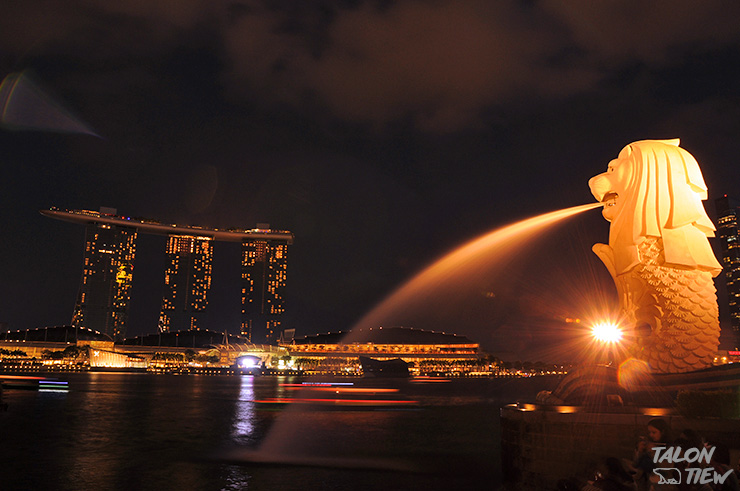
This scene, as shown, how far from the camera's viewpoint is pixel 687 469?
8.96 meters

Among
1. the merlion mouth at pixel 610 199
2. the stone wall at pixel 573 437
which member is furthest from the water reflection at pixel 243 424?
the merlion mouth at pixel 610 199

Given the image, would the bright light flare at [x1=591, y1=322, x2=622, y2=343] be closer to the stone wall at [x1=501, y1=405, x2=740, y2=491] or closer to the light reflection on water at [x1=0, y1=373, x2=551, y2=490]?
the light reflection on water at [x1=0, y1=373, x2=551, y2=490]

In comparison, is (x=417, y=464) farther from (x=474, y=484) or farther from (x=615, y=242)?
(x=615, y=242)

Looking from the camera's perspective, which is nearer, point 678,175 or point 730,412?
point 730,412

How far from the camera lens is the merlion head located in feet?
72.1

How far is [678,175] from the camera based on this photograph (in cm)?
2275

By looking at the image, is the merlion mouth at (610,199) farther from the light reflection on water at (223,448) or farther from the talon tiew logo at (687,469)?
the talon tiew logo at (687,469)

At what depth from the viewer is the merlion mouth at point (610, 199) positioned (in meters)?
24.4

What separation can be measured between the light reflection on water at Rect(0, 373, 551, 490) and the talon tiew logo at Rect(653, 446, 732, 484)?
6278 mm

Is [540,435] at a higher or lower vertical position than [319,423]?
higher

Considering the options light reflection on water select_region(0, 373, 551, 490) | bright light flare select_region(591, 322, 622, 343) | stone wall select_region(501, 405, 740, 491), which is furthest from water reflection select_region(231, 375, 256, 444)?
bright light flare select_region(591, 322, 622, 343)

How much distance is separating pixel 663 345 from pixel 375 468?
11845mm

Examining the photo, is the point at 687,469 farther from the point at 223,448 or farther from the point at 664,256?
the point at 223,448

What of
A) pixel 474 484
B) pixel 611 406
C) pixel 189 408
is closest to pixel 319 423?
pixel 189 408
